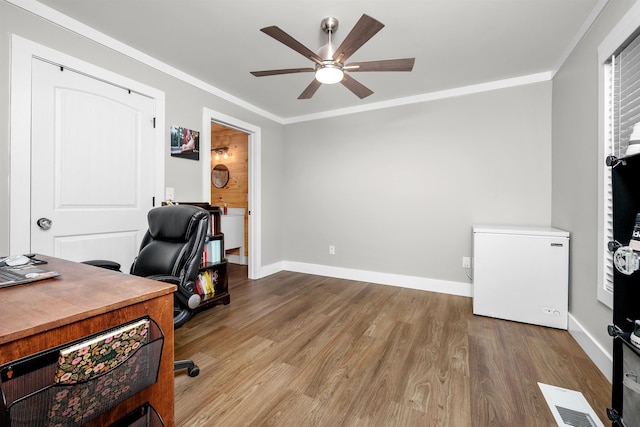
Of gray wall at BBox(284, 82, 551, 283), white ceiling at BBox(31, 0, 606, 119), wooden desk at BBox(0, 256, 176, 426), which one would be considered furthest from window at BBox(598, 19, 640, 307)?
wooden desk at BBox(0, 256, 176, 426)

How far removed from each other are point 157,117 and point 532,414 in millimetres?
3550

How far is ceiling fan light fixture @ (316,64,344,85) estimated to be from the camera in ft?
6.42

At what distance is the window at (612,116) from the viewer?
5.10 feet

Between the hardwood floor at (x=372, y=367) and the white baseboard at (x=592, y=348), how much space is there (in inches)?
1.8

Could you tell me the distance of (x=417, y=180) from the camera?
3461mm

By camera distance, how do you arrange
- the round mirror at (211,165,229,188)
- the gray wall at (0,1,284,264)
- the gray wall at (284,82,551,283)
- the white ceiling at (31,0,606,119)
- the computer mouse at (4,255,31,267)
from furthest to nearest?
1. the round mirror at (211,165,229,188)
2. the gray wall at (284,82,551,283)
3. the white ceiling at (31,0,606,119)
4. the gray wall at (0,1,284,264)
5. the computer mouse at (4,255,31,267)

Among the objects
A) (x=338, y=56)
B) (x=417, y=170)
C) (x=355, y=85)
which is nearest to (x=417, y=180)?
(x=417, y=170)

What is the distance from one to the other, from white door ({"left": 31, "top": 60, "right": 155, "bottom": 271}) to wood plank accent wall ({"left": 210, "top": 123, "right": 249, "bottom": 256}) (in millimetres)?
2362

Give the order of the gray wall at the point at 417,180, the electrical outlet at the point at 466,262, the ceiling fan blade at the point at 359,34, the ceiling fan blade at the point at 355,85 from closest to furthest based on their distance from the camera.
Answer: the ceiling fan blade at the point at 359,34 < the ceiling fan blade at the point at 355,85 < the gray wall at the point at 417,180 < the electrical outlet at the point at 466,262

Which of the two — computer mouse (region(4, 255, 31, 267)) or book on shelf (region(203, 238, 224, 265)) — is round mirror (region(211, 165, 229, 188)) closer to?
book on shelf (region(203, 238, 224, 265))

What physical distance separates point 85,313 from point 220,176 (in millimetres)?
4655

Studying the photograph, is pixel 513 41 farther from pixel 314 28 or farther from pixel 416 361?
pixel 416 361

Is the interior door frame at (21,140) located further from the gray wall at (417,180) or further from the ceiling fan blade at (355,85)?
the gray wall at (417,180)

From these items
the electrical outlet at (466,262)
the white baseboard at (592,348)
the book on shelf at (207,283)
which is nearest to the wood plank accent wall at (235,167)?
the book on shelf at (207,283)
